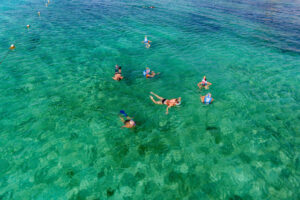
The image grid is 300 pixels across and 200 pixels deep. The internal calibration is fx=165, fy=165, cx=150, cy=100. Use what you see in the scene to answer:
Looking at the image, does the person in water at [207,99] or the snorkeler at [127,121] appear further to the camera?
the person in water at [207,99]

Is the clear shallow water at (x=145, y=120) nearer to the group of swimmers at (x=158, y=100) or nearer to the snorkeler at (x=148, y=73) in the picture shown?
the group of swimmers at (x=158, y=100)

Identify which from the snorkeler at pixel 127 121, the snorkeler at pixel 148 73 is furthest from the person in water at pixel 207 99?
the snorkeler at pixel 127 121

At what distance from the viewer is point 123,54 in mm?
25438

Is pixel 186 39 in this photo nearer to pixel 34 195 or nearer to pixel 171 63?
pixel 171 63

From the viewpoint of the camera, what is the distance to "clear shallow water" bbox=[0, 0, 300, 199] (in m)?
10.6

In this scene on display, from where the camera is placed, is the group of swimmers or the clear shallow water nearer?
the clear shallow water

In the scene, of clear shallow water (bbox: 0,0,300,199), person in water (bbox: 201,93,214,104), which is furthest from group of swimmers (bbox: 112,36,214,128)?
clear shallow water (bbox: 0,0,300,199)

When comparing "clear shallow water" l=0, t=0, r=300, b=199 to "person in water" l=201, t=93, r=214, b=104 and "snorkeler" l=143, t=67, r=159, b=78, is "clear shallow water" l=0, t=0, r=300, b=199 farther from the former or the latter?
"snorkeler" l=143, t=67, r=159, b=78

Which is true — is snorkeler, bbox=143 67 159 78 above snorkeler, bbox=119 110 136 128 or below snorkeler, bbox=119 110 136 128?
above

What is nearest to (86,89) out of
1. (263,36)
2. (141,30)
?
(141,30)

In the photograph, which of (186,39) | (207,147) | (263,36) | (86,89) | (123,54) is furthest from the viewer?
(263,36)

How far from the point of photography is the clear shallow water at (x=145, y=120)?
10.6m

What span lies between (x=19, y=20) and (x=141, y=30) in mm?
26972

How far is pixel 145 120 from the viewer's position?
14.7 m
